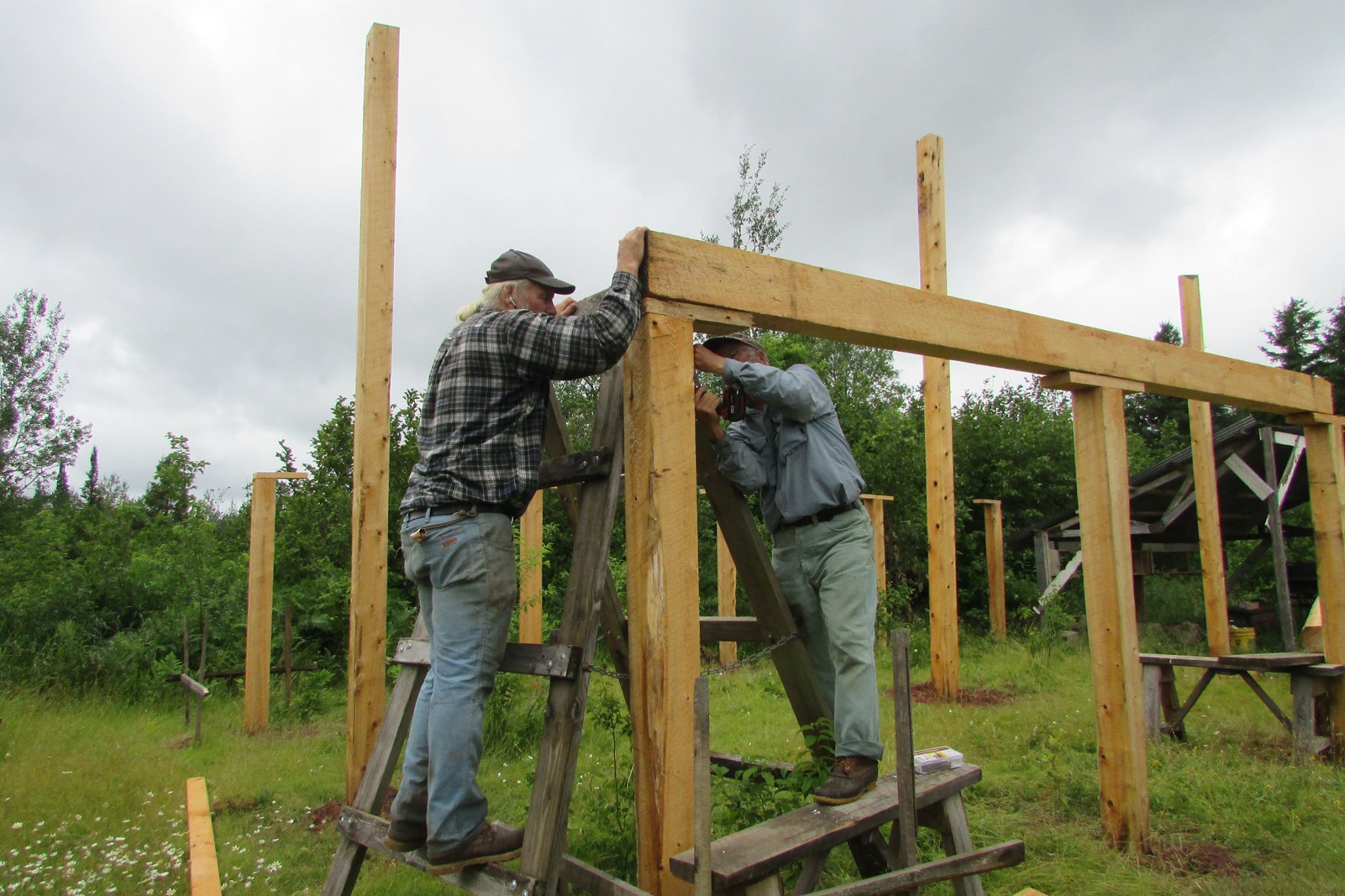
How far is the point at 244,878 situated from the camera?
381cm

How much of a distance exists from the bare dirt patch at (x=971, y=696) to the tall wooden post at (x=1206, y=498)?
2.01 meters

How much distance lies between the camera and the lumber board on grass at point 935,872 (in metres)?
2.43

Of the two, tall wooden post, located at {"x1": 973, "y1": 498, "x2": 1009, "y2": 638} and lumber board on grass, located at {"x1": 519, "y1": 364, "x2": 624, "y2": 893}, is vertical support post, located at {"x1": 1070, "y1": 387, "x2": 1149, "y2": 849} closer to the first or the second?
lumber board on grass, located at {"x1": 519, "y1": 364, "x2": 624, "y2": 893}

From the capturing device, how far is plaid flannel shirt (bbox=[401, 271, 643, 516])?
8.45 feet

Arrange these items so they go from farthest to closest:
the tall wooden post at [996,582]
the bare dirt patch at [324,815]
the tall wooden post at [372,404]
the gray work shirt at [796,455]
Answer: the tall wooden post at [996,582], the bare dirt patch at [324,815], the tall wooden post at [372,404], the gray work shirt at [796,455]

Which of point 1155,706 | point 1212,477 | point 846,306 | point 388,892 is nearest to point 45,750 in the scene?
point 388,892

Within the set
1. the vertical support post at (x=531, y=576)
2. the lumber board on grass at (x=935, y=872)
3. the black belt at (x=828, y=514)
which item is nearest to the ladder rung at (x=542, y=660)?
the lumber board on grass at (x=935, y=872)

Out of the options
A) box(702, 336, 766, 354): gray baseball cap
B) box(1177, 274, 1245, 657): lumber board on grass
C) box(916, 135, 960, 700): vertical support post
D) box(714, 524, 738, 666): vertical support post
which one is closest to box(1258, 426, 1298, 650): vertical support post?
box(1177, 274, 1245, 657): lumber board on grass

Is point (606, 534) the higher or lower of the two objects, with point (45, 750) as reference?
higher

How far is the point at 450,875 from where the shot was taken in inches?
102

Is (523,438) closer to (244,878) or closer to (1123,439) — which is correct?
(244,878)

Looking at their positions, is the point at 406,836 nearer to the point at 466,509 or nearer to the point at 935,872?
the point at 466,509

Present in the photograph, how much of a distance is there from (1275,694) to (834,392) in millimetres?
10079

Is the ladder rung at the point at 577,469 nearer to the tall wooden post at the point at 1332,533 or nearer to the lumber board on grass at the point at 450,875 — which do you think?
the lumber board on grass at the point at 450,875
